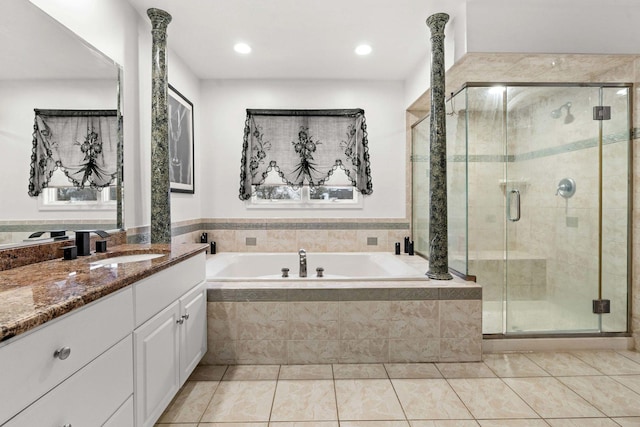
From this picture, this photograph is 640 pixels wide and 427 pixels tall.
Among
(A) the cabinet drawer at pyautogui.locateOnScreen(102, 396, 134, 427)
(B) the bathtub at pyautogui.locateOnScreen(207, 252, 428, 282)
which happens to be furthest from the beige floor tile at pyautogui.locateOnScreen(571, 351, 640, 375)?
(A) the cabinet drawer at pyautogui.locateOnScreen(102, 396, 134, 427)

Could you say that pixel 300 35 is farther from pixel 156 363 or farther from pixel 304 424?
pixel 304 424

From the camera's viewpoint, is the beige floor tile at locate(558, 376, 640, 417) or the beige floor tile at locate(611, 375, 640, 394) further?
the beige floor tile at locate(611, 375, 640, 394)

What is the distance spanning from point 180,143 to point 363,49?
1.87 meters

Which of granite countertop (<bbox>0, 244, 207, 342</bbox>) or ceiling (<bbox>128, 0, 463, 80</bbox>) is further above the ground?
ceiling (<bbox>128, 0, 463, 80</bbox>)

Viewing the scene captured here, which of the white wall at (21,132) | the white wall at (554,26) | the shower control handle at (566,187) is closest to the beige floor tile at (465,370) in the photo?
the shower control handle at (566,187)

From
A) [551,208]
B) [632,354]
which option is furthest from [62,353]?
[632,354]

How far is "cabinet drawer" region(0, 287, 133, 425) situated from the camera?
79 cm

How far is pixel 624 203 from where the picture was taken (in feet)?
8.72

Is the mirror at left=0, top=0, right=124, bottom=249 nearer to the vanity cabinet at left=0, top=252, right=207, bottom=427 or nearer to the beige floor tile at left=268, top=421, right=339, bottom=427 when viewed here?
the vanity cabinet at left=0, top=252, right=207, bottom=427

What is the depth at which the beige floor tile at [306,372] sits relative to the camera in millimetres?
2182

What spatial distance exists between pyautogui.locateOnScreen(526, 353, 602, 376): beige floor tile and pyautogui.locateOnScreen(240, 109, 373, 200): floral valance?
2245 millimetres

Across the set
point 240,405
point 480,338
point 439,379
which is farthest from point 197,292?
point 480,338

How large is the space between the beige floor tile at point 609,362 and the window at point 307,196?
2264 mm

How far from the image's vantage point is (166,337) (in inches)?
65.9
